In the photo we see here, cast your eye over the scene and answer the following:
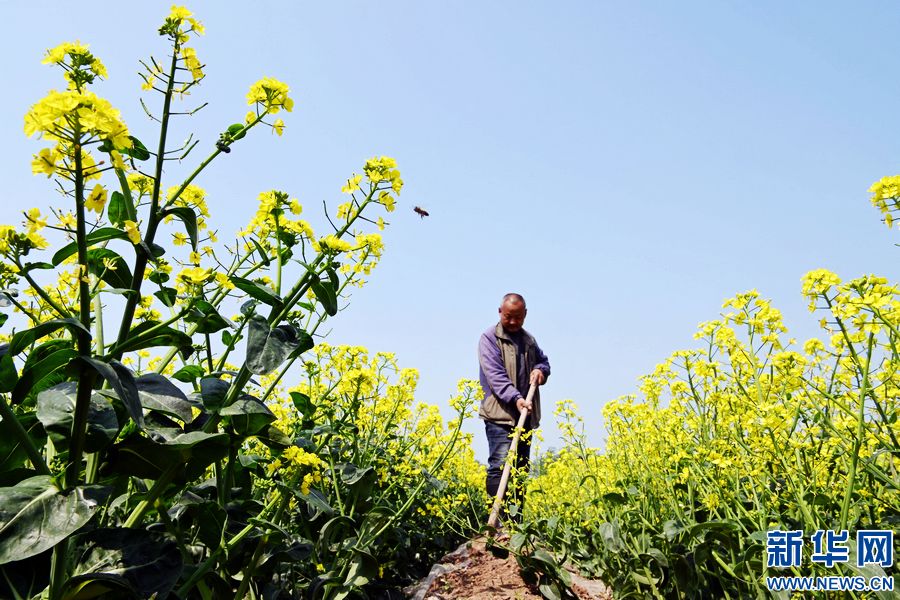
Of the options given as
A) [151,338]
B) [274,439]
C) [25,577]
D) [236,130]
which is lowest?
[25,577]

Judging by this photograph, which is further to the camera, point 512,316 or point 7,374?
point 512,316

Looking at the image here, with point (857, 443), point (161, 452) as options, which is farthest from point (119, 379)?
point (857, 443)

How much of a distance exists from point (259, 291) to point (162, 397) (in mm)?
384

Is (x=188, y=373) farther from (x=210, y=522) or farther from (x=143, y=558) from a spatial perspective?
(x=143, y=558)

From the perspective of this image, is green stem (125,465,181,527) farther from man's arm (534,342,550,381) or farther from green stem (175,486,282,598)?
man's arm (534,342,550,381)

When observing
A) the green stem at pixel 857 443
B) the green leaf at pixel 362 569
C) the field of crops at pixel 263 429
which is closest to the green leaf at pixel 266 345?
the field of crops at pixel 263 429

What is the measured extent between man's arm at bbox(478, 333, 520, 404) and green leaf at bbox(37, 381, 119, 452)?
4.63 metres

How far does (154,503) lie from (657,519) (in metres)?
2.67

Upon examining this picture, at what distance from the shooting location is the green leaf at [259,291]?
172 centimetres

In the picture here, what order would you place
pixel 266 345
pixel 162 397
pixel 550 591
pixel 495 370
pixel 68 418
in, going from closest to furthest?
pixel 68 418 < pixel 162 397 < pixel 266 345 < pixel 550 591 < pixel 495 370

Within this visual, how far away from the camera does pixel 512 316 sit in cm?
637

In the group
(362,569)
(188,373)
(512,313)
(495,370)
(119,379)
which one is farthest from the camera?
(512,313)

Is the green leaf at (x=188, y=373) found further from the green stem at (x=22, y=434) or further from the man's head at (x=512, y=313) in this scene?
the man's head at (x=512, y=313)

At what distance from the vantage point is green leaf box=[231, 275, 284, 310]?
1.72 metres
